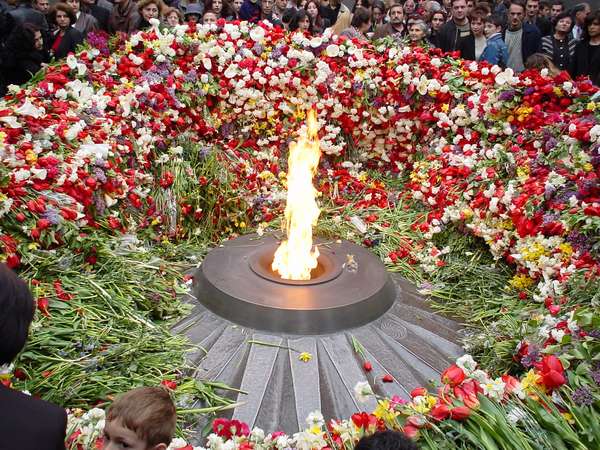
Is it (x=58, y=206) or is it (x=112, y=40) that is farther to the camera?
(x=112, y=40)

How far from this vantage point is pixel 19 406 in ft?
5.03

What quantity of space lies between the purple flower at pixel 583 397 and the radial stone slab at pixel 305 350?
1.18 m

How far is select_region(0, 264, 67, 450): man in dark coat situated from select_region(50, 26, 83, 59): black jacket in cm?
567

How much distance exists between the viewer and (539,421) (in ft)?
8.08

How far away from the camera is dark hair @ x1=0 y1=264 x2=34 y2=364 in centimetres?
151

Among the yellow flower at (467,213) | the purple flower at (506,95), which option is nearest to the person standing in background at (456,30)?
the purple flower at (506,95)

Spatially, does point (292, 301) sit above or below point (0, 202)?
below

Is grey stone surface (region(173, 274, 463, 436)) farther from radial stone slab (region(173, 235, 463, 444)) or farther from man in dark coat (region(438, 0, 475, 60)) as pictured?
man in dark coat (region(438, 0, 475, 60))

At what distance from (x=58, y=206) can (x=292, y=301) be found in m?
1.66

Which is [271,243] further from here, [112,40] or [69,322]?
[112,40]

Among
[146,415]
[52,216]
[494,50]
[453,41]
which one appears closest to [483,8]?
[494,50]

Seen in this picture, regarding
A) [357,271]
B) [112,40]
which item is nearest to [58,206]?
[357,271]

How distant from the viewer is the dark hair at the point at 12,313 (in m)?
1.51

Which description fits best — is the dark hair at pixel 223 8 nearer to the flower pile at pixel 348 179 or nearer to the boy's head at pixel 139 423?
the flower pile at pixel 348 179
